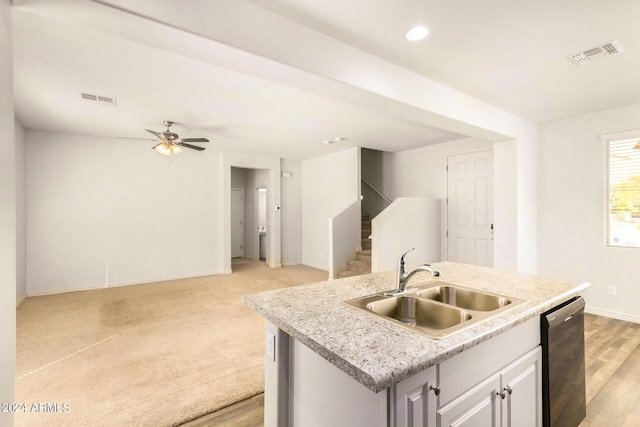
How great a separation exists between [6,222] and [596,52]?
4108mm

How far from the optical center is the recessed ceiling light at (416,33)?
6.89ft

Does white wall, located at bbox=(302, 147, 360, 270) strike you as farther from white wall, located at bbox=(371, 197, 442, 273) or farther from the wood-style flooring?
the wood-style flooring

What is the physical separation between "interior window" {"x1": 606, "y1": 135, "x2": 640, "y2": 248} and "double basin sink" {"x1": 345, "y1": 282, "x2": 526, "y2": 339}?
3.40 metres

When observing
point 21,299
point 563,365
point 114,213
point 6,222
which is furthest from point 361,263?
point 21,299

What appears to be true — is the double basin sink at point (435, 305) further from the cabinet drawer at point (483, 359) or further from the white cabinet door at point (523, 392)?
the white cabinet door at point (523, 392)

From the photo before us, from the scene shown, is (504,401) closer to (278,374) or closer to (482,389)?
(482,389)

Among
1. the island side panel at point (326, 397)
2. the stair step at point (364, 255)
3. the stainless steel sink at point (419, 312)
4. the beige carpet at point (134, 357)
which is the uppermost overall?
the stainless steel sink at point (419, 312)

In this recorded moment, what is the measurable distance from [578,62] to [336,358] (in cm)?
322

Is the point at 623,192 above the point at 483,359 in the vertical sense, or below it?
above

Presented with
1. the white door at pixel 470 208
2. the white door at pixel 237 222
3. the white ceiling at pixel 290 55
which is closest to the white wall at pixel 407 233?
the white door at pixel 470 208

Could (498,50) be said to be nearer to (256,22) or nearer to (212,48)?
(256,22)

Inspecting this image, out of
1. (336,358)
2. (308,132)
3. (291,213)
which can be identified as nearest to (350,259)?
(291,213)

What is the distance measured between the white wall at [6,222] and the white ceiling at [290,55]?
257mm

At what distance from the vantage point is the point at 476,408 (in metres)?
1.22
